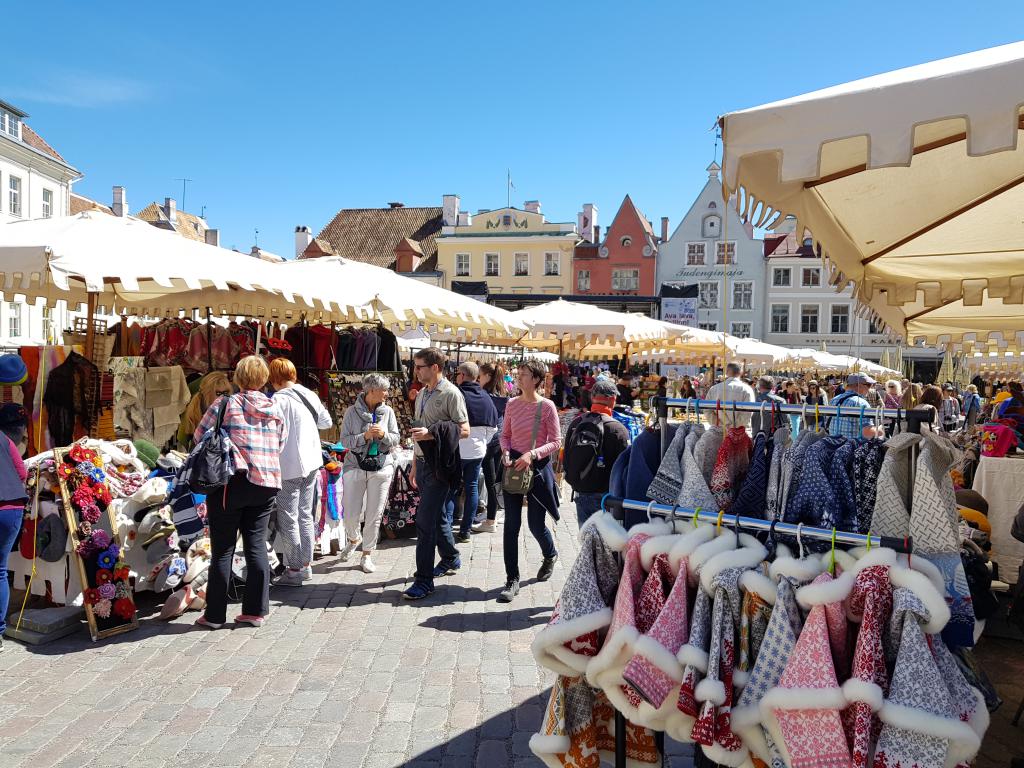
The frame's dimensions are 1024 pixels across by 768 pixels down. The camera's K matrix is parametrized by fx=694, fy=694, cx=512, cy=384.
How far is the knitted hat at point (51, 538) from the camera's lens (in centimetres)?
437

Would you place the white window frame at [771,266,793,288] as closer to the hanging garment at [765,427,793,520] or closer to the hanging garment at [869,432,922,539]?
the hanging garment at [765,427,793,520]

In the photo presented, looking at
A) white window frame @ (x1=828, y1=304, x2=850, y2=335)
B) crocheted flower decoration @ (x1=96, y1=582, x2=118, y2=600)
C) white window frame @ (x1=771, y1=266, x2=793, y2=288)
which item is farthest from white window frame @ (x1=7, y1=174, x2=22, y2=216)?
white window frame @ (x1=828, y1=304, x2=850, y2=335)

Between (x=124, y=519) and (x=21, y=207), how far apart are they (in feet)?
102

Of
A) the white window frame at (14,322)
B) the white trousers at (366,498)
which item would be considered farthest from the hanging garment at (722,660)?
the white window frame at (14,322)

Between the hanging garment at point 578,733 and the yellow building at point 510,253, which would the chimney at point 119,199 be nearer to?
the yellow building at point 510,253

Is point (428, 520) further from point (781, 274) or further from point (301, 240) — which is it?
point (301, 240)

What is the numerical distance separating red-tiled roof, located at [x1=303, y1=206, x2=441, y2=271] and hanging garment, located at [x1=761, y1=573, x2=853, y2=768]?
42.3 metres

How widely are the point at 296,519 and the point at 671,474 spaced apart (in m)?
3.62

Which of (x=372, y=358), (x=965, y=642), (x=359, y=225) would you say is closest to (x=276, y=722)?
(x=965, y=642)

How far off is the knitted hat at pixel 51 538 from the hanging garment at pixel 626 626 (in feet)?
12.4

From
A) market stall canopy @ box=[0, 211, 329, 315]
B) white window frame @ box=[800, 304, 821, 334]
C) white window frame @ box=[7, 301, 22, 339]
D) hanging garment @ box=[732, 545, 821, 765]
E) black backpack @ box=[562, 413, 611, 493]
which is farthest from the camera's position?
white window frame @ box=[800, 304, 821, 334]

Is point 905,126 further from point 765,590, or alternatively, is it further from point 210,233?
point 210,233

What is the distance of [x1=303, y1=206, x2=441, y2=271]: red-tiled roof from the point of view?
44344 mm

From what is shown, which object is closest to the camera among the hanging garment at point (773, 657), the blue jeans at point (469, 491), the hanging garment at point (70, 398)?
the hanging garment at point (773, 657)
